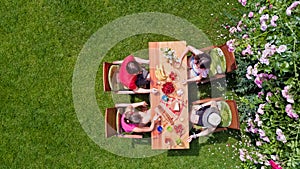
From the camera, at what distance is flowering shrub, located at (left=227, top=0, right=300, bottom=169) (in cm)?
476

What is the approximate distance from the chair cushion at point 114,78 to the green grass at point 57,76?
514 mm

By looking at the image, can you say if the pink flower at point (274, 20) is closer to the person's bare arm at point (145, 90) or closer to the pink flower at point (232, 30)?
the pink flower at point (232, 30)

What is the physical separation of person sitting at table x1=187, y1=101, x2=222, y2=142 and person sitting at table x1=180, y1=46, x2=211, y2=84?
16.8 inches

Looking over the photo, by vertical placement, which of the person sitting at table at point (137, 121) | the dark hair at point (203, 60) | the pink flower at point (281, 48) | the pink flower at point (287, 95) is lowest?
the person sitting at table at point (137, 121)

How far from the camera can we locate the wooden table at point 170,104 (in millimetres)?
6223

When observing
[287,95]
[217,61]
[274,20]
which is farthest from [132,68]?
[287,95]

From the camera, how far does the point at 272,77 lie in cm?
537

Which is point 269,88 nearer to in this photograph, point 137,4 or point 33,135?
point 137,4

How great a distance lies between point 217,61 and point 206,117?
0.83m

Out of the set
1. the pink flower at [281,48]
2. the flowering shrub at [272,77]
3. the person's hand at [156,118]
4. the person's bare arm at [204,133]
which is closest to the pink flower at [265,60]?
the flowering shrub at [272,77]

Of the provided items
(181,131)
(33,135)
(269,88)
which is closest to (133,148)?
(181,131)

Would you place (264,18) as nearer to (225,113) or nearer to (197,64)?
(197,64)

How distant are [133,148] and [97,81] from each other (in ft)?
4.04

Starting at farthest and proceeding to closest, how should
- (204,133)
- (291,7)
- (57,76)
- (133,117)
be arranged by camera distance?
(57,76) → (204,133) → (133,117) → (291,7)
